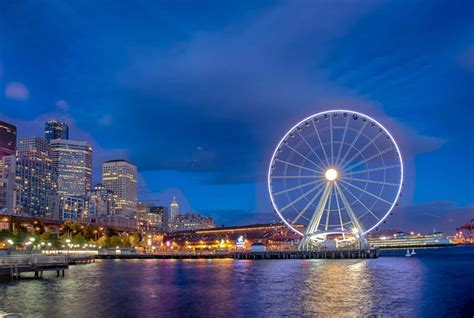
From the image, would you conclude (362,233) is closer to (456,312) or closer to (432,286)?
(432,286)

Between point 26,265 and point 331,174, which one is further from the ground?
point 331,174

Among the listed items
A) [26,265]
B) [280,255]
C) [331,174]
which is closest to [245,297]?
[26,265]

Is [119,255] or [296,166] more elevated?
[296,166]

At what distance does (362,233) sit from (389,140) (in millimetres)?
24203

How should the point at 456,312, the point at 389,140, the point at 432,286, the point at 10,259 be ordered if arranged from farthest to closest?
the point at 389,140, the point at 10,259, the point at 432,286, the point at 456,312

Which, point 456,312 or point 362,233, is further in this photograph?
point 362,233

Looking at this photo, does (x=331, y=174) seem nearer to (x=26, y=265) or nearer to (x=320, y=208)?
(x=320, y=208)

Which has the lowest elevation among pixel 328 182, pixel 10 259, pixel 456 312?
pixel 456 312

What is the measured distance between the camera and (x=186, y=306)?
48688 millimetres

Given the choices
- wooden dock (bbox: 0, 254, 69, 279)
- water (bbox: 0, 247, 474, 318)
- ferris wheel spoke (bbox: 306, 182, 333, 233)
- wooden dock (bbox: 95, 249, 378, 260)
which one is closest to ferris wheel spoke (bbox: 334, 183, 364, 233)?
ferris wheel spoke (bbox: 306, 182, 333, 233)

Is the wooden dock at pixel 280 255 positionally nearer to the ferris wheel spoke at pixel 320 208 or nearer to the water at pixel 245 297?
the ferris wheel spoke at pixel 320 208

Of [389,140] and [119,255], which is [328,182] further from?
[119,255]

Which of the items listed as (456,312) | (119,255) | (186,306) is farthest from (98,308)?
(119,255)

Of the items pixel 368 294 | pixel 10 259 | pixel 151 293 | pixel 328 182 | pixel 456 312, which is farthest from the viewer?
pixel 328 182
